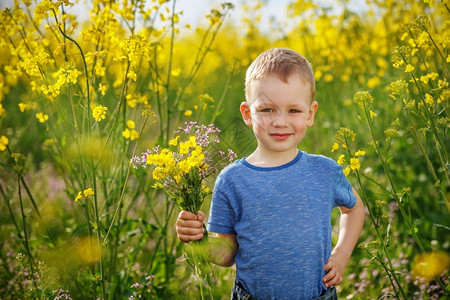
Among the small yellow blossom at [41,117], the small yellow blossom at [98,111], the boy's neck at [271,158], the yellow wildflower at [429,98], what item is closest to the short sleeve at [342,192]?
the boy's neck at [271,158]

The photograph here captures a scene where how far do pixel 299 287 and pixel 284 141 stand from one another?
0.49 m

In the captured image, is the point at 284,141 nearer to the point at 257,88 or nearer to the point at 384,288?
the point at 257,88

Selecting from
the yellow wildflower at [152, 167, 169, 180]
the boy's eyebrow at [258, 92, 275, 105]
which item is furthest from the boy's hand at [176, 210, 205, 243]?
the boy's eyebrow at [258, 92, 275, 105]

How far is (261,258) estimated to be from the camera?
66.2 inches

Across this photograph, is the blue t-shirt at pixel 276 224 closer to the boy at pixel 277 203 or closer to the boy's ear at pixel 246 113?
the boy at pixel 277 203

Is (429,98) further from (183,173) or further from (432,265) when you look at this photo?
(183,173)

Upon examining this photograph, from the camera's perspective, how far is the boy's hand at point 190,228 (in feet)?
5.17

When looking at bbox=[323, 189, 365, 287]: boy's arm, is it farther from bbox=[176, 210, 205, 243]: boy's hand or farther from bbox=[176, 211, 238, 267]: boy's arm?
bbox=[176, 210, 205, 243]: boy's hand

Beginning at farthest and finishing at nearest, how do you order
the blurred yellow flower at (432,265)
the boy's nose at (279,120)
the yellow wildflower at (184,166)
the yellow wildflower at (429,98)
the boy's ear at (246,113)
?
1. the blurred yellow flower at (432,265)
2. the yellow wildflower at (429,98)
3. the boy's ear at (246,113)
4. the boy's nose at (279,120)
5. the yellow wildflower at (184,166)

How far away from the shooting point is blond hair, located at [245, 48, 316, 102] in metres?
1.69

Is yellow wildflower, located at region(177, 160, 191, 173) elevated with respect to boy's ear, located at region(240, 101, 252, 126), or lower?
lower

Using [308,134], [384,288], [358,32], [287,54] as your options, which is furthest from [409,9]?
[287,54]

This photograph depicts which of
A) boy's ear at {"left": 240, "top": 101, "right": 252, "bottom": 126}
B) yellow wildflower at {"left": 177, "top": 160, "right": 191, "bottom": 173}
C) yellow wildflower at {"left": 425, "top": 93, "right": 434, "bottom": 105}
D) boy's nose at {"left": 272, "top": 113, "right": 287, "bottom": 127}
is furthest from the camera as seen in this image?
yellow wildflower at {"left": 425, "top": 93, "right": 434, "bottom": 105}

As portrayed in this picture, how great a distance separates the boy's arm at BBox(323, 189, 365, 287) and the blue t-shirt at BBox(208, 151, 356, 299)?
2.3 inches
